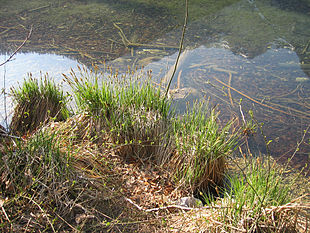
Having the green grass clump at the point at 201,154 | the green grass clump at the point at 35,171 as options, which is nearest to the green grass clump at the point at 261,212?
the green grass clump at the point at 201,154

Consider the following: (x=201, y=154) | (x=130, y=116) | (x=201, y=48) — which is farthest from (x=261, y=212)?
(x=201, y=48)

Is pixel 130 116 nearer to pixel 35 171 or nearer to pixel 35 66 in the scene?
pixel 35 171

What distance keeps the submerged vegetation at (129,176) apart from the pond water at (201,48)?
2.90 feet

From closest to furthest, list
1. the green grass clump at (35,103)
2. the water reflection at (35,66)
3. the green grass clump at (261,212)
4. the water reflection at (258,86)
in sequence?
the green grass clump at (261,212) → the green grass clump at (35,103) → the water reflection at (258,86) → the water reflection at (35,66)

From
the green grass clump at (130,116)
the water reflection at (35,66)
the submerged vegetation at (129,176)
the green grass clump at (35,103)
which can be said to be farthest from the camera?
the water reflection at (35,66)

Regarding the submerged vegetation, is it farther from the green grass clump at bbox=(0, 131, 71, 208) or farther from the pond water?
the pond water

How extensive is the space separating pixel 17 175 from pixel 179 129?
137cm

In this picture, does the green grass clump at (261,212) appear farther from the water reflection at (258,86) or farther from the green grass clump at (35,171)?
the water reflection at (258,86)

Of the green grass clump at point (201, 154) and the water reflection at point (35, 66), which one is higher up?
the water reflection at point (35, 66)

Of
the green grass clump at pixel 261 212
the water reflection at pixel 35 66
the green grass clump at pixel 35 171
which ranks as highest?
the water reflection at pixel 35 66

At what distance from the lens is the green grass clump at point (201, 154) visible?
2.51 meters

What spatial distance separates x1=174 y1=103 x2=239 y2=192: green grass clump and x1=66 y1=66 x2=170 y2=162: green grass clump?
23 centimetres

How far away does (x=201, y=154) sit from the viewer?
2.52 meters

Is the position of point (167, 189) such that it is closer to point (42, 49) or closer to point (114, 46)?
point (114, 46)
